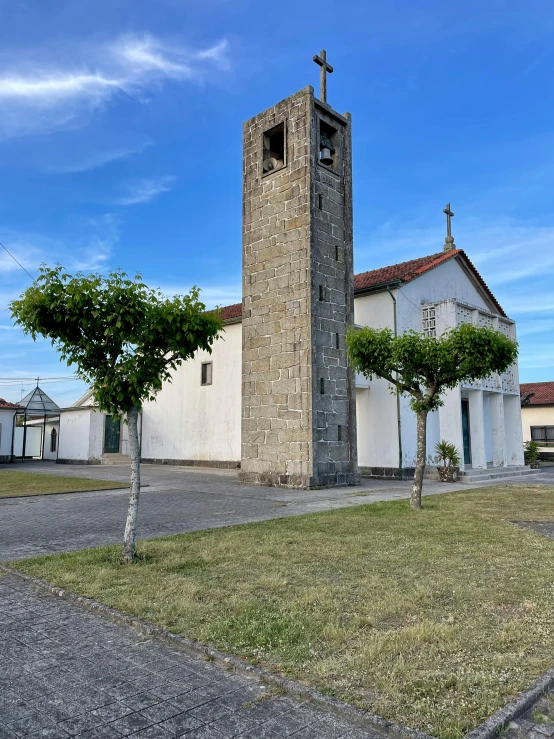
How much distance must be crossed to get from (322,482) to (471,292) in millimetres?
12945

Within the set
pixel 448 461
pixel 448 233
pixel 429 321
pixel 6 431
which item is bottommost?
pixel 448 461

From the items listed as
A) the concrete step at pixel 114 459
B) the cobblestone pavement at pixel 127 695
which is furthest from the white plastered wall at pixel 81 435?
the cobblestone pavement at pixel 127 695

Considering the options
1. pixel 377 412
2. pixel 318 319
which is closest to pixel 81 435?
pixel 377 412

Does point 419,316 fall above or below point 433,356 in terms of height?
above

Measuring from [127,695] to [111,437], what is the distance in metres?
27.8

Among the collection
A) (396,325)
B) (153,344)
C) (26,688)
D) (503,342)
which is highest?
(396,325)

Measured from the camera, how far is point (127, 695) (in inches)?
121

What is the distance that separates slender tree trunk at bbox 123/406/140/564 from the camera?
20.5 feet

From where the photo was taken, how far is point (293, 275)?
55.0 ft

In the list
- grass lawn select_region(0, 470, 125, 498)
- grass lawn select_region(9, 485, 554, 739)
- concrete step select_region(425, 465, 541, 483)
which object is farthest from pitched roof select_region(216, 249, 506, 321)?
grass lawn select_region(9, 485, 554, 739)

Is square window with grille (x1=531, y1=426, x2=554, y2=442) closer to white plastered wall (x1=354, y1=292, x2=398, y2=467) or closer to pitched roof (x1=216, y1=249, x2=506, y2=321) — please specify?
pitched roof (x1=216, y1=249, x2=506, y2=321)

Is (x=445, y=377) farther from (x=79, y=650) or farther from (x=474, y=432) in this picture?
(x=474, y=432)

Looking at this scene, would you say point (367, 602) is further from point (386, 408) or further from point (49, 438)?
point (49, 438)

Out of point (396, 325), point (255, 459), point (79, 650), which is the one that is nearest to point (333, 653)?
point (79, 650)
